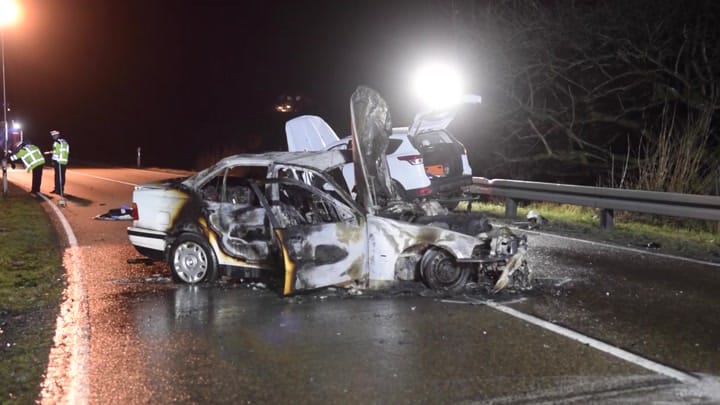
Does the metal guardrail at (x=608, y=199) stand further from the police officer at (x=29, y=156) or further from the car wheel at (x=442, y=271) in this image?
the police officer at (x=29, y=156)

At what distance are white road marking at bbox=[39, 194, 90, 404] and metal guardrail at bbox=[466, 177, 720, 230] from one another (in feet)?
25.4

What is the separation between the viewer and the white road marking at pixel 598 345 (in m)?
5.18

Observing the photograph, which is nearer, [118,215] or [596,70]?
[118,215]

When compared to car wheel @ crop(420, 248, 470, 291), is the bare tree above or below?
above

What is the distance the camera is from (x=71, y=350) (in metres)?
5.79

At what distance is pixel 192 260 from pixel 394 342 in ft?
10.5

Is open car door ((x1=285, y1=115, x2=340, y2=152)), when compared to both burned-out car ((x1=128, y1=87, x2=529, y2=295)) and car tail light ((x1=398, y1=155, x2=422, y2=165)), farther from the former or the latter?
burned-out car ((x1=128, y1=87, x2=529, y2=295))

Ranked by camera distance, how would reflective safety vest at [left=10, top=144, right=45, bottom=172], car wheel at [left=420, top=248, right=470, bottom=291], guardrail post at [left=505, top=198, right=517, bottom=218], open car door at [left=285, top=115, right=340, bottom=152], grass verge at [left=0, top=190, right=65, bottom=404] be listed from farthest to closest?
reflective safety vest at [left=10, top=144, right=45, bottom=172]
guardrail post at [left=505, top=198, right=517, bottom=218]
open car door at [left=285, top=115, right=340, bottom=152]
car wheel at [left=420, top=248, right=470, bottom=291]
grass verge at [left=0, top=190, right=65, bottom=404]

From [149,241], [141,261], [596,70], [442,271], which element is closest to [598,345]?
[442,271]

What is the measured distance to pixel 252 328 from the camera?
643 centimetres

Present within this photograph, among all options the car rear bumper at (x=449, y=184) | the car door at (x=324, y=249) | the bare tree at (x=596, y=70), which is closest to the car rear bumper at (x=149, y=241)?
the car door at (x=324, y=249)

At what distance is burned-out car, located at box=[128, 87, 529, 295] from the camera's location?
24.5 feet

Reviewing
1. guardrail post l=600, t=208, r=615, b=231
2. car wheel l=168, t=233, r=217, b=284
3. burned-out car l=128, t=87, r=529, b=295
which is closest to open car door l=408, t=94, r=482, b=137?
burned-out car l=128, t=87, r=529, b=295

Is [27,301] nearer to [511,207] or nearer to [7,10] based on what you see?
[511,207]
